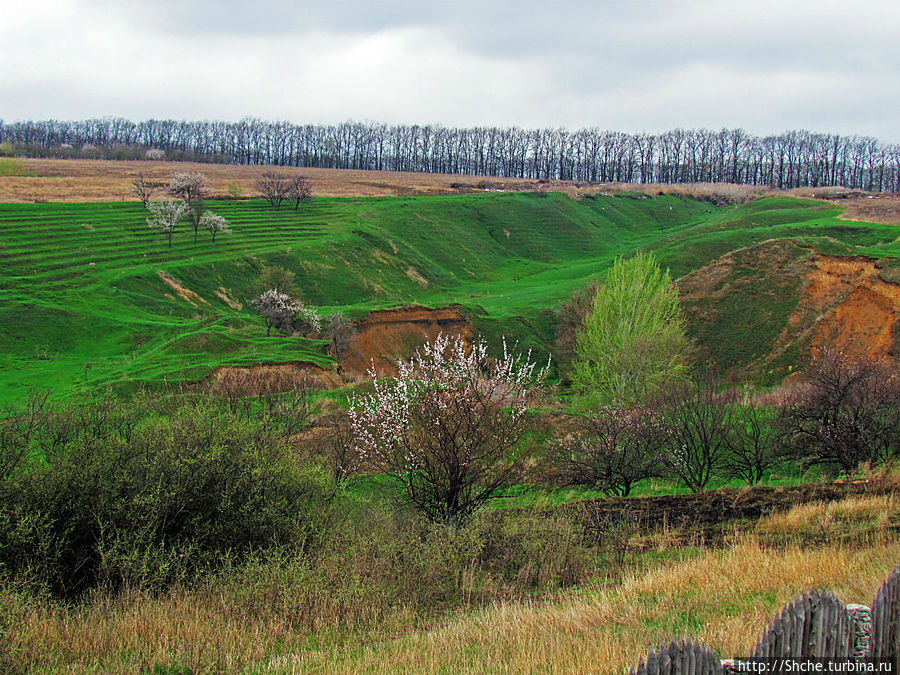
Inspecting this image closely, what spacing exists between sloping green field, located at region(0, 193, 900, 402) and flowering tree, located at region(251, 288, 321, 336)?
44.8 inches

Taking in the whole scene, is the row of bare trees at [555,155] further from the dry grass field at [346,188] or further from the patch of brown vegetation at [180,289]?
the patch of brown vegetation at [180,289]

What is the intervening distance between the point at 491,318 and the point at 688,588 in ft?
132

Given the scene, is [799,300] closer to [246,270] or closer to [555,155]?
[246,270]

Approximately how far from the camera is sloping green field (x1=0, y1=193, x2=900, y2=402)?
35.4 metres

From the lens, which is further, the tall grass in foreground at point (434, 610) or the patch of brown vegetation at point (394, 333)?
the patch of brown vegetation at point (394, 333)

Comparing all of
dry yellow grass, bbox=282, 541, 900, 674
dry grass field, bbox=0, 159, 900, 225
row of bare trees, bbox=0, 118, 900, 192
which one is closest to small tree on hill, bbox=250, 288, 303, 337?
dry yellow grass, bbox=282, 541, 900, 674

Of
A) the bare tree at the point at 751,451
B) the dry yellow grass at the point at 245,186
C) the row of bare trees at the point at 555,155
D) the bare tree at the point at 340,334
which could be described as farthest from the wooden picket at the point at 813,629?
the row of bare trees at the point at 555,155

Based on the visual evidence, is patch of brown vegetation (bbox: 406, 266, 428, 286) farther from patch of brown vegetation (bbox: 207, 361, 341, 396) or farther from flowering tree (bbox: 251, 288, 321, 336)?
patch of brown vegetation (bbox: 207, 361, 341, 396)

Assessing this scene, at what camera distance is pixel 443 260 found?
74062 millimetres

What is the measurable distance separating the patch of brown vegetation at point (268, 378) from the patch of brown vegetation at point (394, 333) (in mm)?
6324

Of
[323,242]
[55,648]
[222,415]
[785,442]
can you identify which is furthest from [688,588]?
[323,242]

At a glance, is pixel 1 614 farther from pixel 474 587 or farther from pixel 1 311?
pixel 1 311

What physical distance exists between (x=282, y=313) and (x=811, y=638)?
40115 millimetres

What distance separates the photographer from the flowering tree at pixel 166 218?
194ft
